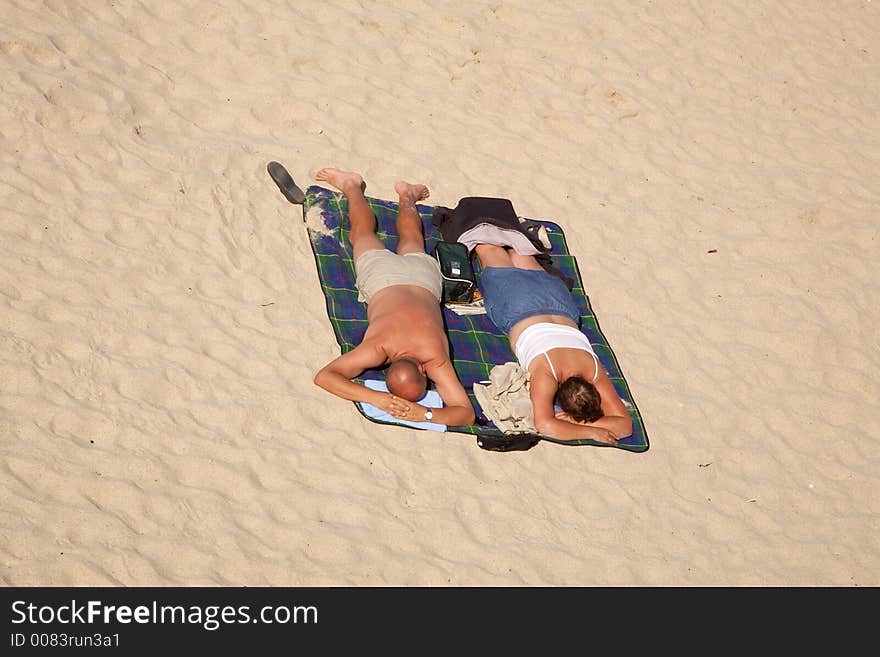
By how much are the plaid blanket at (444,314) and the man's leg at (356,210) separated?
0.09 metres

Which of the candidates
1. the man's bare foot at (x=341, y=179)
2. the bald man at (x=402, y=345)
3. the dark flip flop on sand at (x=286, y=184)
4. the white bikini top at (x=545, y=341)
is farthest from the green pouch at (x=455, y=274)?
the dark flip flop on sand at (x=286, y=184)

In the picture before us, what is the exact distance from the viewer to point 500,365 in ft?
18.7

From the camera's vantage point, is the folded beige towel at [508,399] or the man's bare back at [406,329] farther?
the folded beige towel at [508,399]

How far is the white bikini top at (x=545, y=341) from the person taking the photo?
18.3ft

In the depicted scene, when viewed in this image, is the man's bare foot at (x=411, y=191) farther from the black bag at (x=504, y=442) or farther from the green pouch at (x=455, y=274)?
the black bag at (x=504, y=442)

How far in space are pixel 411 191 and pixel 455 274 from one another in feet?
3.19

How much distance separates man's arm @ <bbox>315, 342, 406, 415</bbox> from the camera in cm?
517

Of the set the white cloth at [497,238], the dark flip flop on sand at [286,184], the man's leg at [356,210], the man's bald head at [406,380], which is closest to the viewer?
the man's bald head at [406,380]

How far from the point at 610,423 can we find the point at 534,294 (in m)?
0.98

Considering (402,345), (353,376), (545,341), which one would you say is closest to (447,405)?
(402,345)

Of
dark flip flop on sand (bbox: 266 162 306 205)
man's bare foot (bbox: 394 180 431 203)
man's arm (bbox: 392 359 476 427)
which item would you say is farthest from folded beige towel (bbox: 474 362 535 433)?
dark flip flop on sand (bbox: 266 162 306 205)

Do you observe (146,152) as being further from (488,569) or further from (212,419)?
(488,569)

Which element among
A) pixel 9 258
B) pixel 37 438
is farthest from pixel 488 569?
pixel 9 258

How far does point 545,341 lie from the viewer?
18.4 feet
